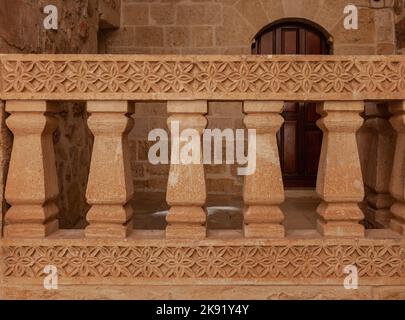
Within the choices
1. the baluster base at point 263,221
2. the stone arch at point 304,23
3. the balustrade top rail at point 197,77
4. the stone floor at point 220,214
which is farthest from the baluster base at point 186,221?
the stone arch at point 304,23

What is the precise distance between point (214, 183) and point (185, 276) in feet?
11.3

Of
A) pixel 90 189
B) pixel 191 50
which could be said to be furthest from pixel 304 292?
pixel 191 50

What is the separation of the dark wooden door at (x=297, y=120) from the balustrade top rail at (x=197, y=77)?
3709 millimetres

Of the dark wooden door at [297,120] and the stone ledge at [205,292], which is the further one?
the dark wooden door at [297,120]

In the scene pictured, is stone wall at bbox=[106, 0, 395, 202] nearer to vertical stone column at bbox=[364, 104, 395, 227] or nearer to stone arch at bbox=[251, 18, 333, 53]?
stone arch at bbox=[251, 18, 333, 53]

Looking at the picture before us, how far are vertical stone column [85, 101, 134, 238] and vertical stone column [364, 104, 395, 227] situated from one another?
134 cm

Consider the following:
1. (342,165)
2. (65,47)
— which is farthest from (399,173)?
(65,47)

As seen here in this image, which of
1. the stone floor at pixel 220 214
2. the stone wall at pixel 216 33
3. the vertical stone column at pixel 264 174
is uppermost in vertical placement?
the stone wall at pixel 216 33

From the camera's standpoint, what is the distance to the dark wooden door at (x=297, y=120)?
5332 mm

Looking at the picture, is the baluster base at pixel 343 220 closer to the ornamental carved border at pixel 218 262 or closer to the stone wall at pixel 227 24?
the ornamental carved border at pixel 218 262

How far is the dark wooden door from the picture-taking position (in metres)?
5.33

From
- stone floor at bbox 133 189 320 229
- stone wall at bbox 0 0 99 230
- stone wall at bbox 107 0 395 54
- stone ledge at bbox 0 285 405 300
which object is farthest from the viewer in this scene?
stone wall at bbox 107 0 395 54

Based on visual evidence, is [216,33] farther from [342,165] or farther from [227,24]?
[342,165]

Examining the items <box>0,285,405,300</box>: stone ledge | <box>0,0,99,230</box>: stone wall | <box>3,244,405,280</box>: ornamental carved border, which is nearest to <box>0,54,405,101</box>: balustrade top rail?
<box>0,0,99,230</box>: stone wall
